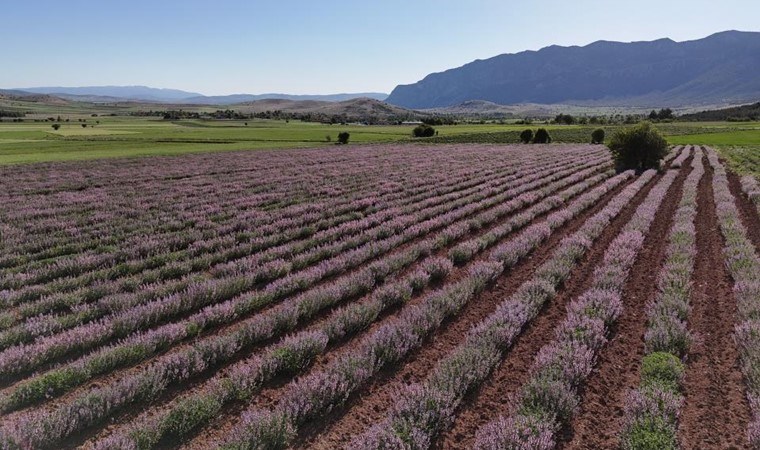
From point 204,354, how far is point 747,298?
10.2 m

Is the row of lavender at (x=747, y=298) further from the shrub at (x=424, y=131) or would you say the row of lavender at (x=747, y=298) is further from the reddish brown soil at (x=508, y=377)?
the shrub at (x=424, y=131)

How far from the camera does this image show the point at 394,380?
6.17 m

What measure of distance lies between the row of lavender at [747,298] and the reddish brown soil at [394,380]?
12.8 feet

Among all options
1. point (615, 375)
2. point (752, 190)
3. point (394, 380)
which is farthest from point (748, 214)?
point (394, 380)

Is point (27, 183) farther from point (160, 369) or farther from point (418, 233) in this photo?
point (160, 369)

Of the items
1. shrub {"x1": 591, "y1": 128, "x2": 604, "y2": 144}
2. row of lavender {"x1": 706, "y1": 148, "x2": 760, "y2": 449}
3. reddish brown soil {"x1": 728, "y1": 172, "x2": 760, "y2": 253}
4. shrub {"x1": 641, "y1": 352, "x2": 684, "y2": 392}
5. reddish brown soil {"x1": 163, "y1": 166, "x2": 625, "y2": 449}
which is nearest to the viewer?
reddish brown soil {"x1": 163, "y1": 166, "x2": 625, "y2": 449}

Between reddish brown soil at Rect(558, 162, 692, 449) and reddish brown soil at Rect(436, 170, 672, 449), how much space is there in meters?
0.84

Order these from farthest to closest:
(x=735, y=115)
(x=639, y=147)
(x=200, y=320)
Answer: (x=735, y=115)
(x=639, y=147)
(x=200, y=320)

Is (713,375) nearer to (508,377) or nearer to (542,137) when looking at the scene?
(508,377)

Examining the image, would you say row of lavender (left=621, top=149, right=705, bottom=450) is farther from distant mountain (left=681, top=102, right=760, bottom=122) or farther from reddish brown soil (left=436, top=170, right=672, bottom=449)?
distant mountain (left=681, top=102, right=760, bottom=122)

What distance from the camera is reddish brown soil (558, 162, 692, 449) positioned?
5.12 m

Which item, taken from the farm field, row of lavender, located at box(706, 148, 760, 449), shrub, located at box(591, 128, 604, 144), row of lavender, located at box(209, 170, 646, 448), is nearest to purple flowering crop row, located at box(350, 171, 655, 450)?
the farm field

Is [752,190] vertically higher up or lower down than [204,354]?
higher up

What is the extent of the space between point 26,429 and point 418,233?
11.5m
